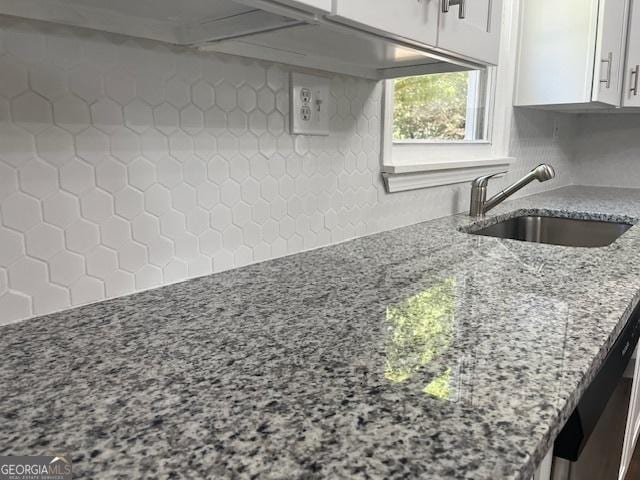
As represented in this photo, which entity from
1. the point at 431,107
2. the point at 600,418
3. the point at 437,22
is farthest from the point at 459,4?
the point at 431,107

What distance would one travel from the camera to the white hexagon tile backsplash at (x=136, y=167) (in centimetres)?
70

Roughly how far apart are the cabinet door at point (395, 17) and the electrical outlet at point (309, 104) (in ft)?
1.04

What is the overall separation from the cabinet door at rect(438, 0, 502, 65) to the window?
365 millimetres

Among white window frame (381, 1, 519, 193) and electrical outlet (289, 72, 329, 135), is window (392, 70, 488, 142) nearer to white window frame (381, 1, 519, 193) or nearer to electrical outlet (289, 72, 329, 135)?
white window frame (381, 1, 519, 193)

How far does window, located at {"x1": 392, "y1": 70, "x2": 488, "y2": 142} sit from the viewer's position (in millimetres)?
1612

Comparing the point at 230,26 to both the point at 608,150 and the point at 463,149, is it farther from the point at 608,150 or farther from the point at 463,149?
the point at 608,150

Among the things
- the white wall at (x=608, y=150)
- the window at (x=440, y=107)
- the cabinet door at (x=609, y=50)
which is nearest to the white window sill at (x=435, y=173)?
the window at (x=440, y=107)

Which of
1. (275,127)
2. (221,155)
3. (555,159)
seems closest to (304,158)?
(275,127)

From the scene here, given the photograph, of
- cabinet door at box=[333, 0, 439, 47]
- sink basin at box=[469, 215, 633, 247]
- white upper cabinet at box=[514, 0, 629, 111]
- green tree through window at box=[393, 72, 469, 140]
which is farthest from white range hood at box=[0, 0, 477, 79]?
white upper cabinet at box=[514, 0, 629, 111]

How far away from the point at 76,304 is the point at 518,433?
25.9 inches

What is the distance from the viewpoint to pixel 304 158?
1.14 meters

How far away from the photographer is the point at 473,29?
100 cm

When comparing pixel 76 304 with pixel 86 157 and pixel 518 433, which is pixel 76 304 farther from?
pixel 518 433

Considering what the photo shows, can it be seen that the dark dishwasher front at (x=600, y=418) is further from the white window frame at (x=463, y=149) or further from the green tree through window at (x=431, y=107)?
the green tree through window at (x=431, y=107)
